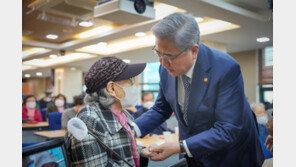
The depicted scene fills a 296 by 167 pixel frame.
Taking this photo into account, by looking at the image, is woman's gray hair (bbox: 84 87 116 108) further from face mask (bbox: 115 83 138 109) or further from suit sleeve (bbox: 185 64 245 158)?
suit sleeve (bbox: 185 64 245 158)

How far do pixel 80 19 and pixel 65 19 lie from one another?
423mm

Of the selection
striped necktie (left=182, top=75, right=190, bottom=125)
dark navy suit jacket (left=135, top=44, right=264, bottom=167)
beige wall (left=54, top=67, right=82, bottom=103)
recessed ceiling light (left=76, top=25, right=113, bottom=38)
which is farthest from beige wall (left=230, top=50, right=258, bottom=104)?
striped necktie (left=182, top=75, right=190, bottom=125)

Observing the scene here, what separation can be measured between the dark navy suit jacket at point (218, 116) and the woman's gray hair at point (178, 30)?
15 cm

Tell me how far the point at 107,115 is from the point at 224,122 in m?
0.58

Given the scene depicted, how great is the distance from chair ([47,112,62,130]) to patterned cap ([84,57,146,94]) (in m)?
3.92

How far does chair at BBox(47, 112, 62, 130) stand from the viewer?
16.5 ft

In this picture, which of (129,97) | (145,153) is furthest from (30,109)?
(145,153)

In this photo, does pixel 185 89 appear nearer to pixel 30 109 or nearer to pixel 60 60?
pixel 30 109

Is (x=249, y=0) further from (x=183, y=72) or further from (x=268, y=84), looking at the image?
(x=268, y=84)

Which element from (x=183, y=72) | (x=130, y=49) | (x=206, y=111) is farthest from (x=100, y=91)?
(x=130, y=49)

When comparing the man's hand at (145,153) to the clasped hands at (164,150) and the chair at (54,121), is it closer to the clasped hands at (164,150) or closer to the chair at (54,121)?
the clasped hands at (164,150)

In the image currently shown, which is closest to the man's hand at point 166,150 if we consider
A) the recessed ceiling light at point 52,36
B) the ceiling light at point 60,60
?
the recessed ceiling light at point 52,36

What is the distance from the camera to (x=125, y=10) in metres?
4.16

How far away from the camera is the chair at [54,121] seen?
16.5ft
